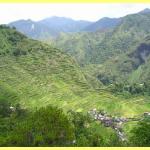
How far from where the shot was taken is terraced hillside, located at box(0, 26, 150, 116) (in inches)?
3091

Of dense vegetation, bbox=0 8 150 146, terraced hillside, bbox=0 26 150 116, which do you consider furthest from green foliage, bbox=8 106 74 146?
terraced hillside, bbox=0 26 150 116

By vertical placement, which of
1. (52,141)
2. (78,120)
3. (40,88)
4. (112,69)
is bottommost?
(112,69)

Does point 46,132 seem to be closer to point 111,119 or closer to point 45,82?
point 111,119

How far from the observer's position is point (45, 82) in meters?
91.2

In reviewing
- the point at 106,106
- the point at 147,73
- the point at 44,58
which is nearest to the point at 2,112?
the point at 106,106

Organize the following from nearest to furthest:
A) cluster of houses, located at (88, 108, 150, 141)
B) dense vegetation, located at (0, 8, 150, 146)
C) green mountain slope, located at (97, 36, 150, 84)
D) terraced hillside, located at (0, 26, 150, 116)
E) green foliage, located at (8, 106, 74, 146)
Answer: green foliage, located at (8, 106, 74, 146) < dense vegetation, located at (0, 8, 150, 146) < cluster of houses, located at (88, 108, 150, 141) < terraced hillside, located at (0, 26, 150, 116) < green mountain slope, located at (97, 36, 150, 84)

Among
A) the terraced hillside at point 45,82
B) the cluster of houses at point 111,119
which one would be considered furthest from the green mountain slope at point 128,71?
the cluster of houses at point 111,119

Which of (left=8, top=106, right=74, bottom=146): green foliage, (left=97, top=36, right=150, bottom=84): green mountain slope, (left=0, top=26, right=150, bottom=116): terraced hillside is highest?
(left=8, top=106, right=74, bottom=146): green foliage

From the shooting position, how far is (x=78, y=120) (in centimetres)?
5381

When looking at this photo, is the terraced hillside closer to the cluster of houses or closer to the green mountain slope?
the cluster of houses

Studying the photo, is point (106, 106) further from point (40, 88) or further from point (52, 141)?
point (52, 141)

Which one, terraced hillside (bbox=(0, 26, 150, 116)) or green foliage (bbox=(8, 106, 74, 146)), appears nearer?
green foliage (bbox=(8, 106, 74, 146))

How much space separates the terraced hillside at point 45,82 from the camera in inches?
3091

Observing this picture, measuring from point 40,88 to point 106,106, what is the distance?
55.5 feet
